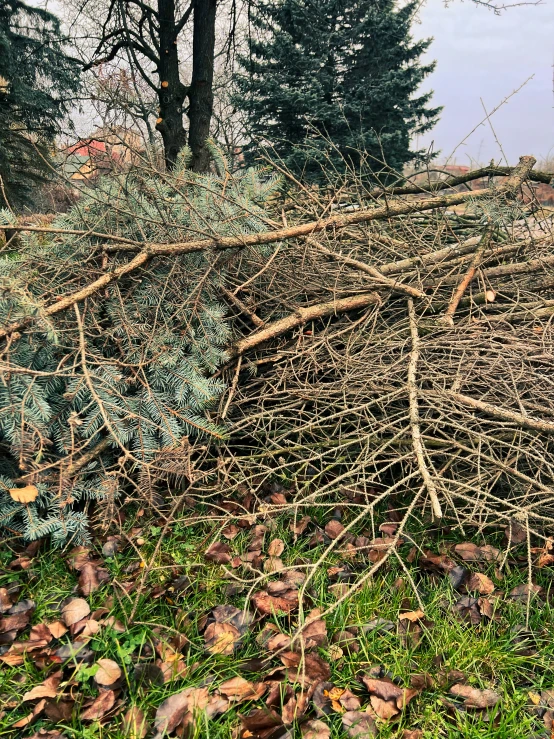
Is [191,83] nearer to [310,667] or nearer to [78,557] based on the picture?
[78,557]

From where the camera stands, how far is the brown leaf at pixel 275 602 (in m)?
1.87

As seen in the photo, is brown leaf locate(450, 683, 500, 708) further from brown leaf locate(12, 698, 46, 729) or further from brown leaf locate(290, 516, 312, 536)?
brown leaf locate(12, 698, 46, 729)

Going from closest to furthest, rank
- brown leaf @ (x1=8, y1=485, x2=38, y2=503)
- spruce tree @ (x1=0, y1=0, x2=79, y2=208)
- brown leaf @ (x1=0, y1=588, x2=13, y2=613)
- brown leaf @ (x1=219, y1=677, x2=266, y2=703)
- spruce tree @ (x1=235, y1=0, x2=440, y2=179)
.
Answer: brown leaf @ (x1=219, y1=677, x2=266, y2=703) → brown leaf @ (x1=0, y1=588, x2=13, y2=613) → brown leaf @ (x1=8, y1=485, x2=38, y2=503) → spruce tree @ (x1=0, y1=0, x2=79, y2=208) → spruce tree @ (x1=235, y1=0, x2=440, y2=179)

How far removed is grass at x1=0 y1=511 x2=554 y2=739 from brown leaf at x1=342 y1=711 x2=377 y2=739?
0.03 metres

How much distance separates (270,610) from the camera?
1868 millimetres

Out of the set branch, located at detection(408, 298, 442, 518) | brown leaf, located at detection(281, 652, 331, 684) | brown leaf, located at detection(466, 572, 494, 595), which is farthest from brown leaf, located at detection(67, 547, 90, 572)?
brown leaf, located at detection(466, 572, 494, 595)

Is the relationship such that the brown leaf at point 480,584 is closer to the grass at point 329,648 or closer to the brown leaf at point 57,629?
the grass at point 329,648

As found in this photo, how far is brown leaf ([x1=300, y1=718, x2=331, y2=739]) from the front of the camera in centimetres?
144

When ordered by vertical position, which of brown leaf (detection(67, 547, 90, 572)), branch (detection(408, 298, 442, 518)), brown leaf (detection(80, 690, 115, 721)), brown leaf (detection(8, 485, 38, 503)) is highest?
branch (detection(408, 298, 442, 518))

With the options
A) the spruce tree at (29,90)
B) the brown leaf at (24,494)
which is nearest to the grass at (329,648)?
the brown leaf at (24,494)

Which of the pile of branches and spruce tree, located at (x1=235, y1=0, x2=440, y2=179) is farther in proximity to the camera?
spruce tree, located at (x1=235, y1=0, x2=440, y2=179)

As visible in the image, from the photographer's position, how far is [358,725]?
1.49 metres

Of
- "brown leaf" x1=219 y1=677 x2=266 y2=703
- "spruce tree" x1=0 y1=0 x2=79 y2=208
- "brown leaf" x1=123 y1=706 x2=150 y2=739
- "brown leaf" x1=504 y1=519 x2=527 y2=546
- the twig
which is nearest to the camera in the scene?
"brown leaf" x1=123 y1=706 x2=150 y2=739

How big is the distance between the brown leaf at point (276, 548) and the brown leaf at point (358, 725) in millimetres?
743
